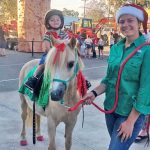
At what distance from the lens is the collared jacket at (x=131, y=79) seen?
8.17 ft

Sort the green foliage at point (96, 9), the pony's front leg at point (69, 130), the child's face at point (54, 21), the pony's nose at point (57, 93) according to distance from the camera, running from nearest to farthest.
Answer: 1. the pony's nose at point (57, 93)
2. the pony's front leg at point (69, 130)
3. the child's face at point (54, 21)
4. the green foliage at point (96, 9)

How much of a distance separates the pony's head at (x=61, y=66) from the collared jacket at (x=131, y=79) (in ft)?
1.91

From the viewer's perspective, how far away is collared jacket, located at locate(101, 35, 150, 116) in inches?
98.0

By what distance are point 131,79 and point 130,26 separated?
435 mm

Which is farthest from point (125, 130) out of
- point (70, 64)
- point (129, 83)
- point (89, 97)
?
point (70, 64)

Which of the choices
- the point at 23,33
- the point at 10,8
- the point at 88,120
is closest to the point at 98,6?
the point at 10,8

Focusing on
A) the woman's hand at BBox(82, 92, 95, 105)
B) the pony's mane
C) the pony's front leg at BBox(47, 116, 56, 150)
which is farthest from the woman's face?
the pony's front leg at BBox(47, 116, 56, 150)

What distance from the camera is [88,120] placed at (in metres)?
6.43

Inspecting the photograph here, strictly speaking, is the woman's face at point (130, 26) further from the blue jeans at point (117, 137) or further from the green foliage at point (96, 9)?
the green foliage at point (96, 9)

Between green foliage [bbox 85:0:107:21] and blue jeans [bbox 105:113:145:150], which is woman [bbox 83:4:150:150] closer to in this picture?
blue jeans [bbox 105:113:145:150]

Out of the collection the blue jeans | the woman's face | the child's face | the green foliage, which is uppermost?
the green foliage

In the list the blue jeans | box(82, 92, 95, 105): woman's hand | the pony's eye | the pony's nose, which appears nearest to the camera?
the blue jeans

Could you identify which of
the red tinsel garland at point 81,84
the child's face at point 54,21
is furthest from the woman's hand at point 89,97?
the child's face at point 54,21

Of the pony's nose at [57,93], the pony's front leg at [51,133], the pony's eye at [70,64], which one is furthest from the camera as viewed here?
the pony's front leg at [51,133]
